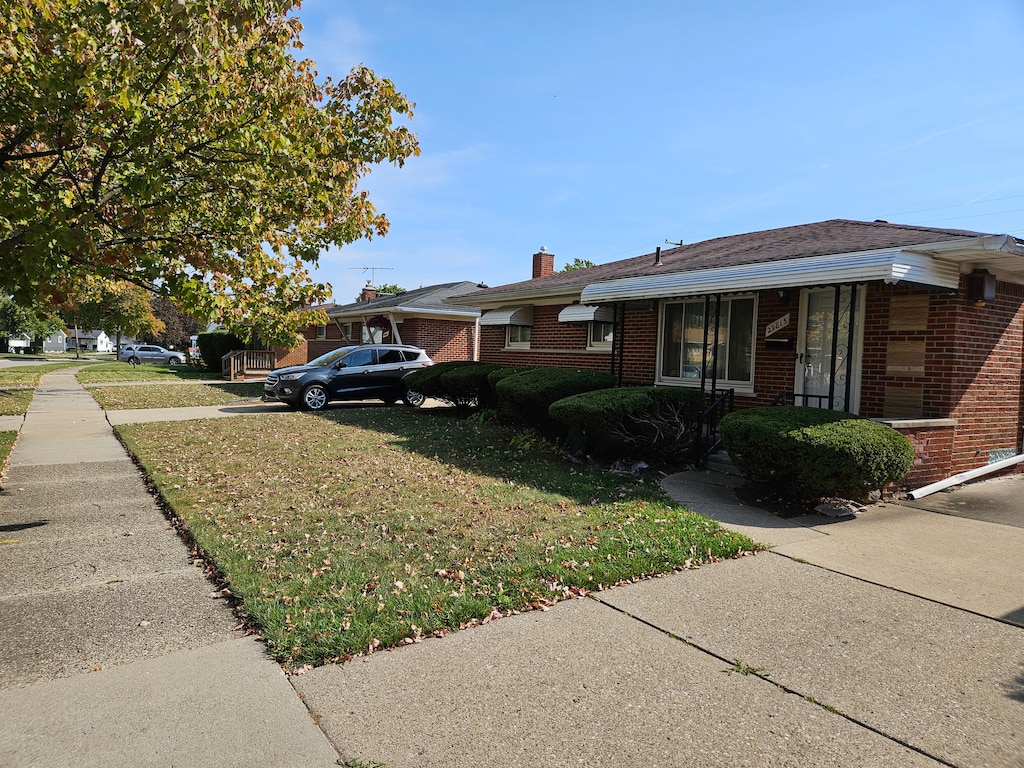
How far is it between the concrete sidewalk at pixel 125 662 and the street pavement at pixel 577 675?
0.04 feet

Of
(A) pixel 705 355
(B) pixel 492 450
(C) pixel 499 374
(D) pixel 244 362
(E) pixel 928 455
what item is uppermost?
(A) pixel 705 355

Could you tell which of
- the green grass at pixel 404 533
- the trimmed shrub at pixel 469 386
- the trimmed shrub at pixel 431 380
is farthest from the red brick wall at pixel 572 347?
the green grass at pixel 404 533

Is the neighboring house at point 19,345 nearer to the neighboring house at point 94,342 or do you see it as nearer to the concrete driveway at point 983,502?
the neighboring house at point 94,342

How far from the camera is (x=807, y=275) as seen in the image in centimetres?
782

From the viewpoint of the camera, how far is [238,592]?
437 centimetres

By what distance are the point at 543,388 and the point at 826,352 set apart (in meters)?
4.08

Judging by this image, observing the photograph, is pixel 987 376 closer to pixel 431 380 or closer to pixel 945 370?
pixel 945 370

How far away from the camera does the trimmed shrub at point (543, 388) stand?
34.2 feet

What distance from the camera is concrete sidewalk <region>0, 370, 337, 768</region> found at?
2.76 metres

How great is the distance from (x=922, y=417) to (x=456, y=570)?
6.32 metres

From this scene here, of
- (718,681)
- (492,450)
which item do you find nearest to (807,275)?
(492,450)

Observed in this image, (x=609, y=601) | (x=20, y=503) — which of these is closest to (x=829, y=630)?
(x=609, y=601)

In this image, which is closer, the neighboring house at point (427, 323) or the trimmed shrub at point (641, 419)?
the trimmed shrub at point (641, 419)

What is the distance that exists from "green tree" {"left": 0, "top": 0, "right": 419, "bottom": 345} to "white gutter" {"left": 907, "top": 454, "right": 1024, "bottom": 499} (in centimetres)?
692
